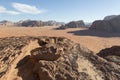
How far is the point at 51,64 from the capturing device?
508 cm

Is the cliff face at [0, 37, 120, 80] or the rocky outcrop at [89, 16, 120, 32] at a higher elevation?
the cliff face at [0, 37, 120, 80]

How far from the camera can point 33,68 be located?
5.28 meters

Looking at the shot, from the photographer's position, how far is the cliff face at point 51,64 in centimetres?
493

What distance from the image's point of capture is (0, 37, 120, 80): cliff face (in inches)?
194

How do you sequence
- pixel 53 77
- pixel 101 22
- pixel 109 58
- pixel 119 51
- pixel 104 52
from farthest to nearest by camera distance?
pixel 101 22 → pixel 104 52 → pixel 119 51 → pixel 109 58 → pixel 53 77

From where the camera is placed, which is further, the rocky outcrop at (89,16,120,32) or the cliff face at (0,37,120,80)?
the rocky outcrop at (89,16,120,32)

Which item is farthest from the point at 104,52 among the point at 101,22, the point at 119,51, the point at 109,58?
the point at 101,22

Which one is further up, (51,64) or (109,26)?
(51,64)

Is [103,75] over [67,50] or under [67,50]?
under

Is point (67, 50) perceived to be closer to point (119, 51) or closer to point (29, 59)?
point (29, 59)

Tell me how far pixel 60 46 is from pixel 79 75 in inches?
52.0

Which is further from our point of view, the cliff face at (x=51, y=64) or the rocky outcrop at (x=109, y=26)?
the rocky outcrop at (x=109, y=26)

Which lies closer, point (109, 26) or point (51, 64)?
point (51, 64)

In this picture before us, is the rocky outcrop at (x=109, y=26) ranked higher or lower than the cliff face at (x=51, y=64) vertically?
lower
